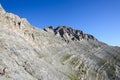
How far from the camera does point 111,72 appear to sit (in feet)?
635

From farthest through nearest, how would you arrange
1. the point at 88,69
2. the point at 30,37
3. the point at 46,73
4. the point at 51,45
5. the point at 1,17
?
the point at 51,45
the point at 88,69
the point at 30,37
the point at 1,17
the point at 46,73

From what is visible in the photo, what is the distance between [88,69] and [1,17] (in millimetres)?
87461

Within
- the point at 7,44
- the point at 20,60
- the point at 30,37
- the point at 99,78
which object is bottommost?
the point at 20,60

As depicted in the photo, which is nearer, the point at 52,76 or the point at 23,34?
the point at 52,76

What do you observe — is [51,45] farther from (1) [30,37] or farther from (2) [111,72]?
(2) [111,72]

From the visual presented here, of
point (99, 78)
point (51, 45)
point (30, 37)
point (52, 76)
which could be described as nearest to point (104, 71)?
point (99, 78)

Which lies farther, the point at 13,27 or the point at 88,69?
the point at 88,69

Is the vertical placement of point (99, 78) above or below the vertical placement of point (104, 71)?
below

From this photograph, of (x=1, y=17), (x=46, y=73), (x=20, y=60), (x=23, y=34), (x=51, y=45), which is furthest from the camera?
(x=51, y=45)

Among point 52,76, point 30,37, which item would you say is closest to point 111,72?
point 30,37

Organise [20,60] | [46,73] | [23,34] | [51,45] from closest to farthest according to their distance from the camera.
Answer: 1. [20,60]
2. [46,73]
3. [23,34]
4. [51,45]

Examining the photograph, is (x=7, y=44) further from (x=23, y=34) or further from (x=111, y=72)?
(x=111, y=72)

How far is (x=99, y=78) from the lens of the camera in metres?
176

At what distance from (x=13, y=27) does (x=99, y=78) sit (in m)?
81.8
